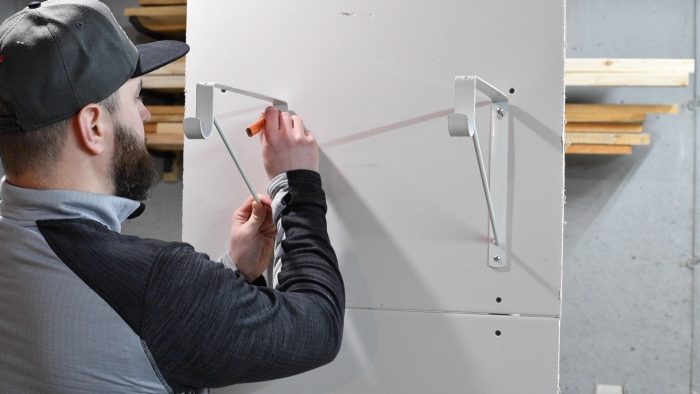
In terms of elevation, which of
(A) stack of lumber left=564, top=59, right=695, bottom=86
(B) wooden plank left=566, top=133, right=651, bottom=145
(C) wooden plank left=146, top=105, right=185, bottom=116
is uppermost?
(A) stack of lumber left=564, top=59, right=695, bottom=86

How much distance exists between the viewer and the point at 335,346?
3.51 feet

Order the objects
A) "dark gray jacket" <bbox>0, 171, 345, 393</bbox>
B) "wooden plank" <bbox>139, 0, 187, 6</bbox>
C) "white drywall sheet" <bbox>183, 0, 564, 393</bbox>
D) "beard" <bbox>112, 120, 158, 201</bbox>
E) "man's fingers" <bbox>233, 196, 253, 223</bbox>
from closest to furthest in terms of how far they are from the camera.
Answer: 1. "dark gray jacket" <bbox>0, 171, 345, 393</bbox>
2. "beard" <bbox>112, 120, 158, 201</bbox>
3. "white drywall sheet" <bbox>183, 0, 564, 393</bbox>
4. "man's fingers" <bbox>233, 196, 253, 223</bbox>
5. "wooden plank" <bbox>139, 0, 187, 6</bbox>

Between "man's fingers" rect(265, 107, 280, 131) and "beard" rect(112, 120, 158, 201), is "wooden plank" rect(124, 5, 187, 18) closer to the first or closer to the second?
"man's fingers" rect(265, 107, 280, 131)

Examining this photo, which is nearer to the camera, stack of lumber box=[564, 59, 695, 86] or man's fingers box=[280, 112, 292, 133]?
man's fingers box=[280, 112, 292, 133]

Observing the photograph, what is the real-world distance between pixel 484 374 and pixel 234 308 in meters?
0.47

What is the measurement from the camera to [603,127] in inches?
104

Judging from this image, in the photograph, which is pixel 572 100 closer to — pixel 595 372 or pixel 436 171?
pixel 595 372

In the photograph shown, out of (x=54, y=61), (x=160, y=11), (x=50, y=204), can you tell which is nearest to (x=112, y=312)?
(x=50, y=204)

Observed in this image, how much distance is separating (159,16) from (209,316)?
1.98 metres

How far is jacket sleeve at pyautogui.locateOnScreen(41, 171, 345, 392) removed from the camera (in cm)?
90

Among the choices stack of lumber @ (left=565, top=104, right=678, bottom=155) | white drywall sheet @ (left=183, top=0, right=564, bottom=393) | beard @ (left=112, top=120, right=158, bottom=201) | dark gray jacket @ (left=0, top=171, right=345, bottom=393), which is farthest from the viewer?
stack of lumber @ (left=565, top=104, right=678, bottom=155)

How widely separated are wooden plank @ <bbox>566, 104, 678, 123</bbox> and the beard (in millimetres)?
1857

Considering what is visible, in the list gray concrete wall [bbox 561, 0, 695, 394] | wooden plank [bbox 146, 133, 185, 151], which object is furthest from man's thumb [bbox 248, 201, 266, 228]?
gray concrete wall [bbox 561, 0, 695, 394]

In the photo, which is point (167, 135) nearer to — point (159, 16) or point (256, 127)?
point (159, 16)
